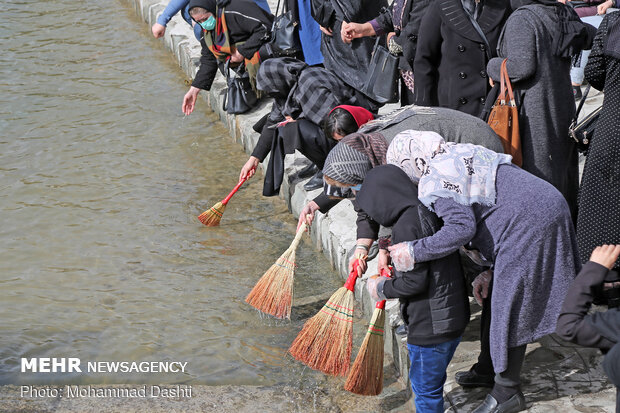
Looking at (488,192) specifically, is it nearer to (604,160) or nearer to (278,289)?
(604,160)

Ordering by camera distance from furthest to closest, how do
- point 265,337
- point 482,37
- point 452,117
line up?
point 265,337 < point 482,37 < point 452,117

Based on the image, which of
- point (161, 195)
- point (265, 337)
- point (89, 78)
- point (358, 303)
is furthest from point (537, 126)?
point (89, 78)

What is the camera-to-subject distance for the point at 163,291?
5066 mm

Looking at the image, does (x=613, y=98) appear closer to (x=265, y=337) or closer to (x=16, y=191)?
(x=265, y=337)

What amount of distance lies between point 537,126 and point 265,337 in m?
1.91

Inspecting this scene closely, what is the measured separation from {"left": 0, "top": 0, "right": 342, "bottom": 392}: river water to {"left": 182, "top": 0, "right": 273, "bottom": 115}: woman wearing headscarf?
93 cm

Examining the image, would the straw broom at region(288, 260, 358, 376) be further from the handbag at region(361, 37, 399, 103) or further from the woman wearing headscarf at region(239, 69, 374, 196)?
the handbag at region(361, 37, 399, 103)

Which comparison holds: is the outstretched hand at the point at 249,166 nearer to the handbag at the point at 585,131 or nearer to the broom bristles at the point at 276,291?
the broom bristles at the point at 276,291

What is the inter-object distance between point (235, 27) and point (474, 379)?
12.7 feet

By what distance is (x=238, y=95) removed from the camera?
23.4 feet

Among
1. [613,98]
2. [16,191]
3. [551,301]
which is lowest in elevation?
[16,191]

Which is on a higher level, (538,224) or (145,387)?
(538,224)

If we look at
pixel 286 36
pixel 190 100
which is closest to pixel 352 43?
pixel 286 36

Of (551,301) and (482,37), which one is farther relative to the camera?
(482,37)
